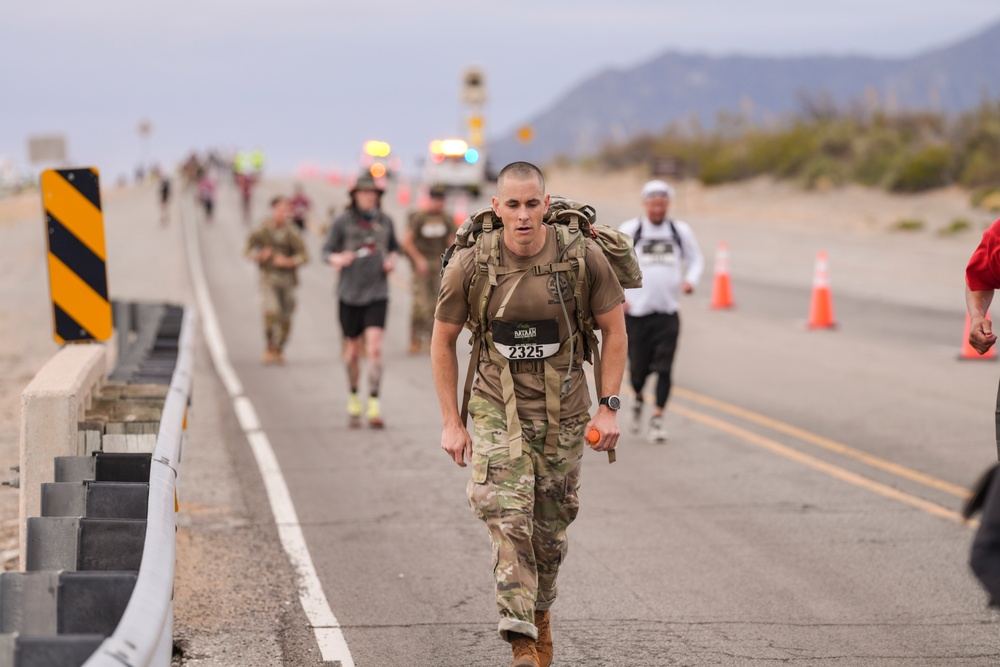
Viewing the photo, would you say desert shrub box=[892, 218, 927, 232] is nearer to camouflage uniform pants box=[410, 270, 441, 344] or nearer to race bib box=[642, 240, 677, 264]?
camouflage uniform pants box=[410, 270, 441, 344]

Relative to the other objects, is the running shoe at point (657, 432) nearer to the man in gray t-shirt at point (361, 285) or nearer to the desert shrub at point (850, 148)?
the man in gray t-shirt at point (361, 285)

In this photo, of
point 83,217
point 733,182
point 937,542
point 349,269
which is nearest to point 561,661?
point 937,542

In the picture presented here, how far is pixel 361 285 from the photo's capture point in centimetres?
1226

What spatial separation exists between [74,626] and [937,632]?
12.3ft

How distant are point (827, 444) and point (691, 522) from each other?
3028 millimetres

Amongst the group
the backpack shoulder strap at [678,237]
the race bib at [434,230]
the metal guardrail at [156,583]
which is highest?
the backpack shoulder strap at [678,237]

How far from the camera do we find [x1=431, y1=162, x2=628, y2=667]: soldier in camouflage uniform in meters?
5.35

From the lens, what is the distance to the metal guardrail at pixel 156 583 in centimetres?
380

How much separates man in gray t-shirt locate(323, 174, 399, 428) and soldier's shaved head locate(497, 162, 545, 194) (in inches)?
270

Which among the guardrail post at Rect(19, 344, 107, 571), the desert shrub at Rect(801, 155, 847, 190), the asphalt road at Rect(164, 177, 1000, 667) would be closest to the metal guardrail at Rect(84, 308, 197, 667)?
the guardrail post at Rect(19, 344, 107, 571)

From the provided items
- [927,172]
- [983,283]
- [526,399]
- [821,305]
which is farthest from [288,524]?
[927,172]

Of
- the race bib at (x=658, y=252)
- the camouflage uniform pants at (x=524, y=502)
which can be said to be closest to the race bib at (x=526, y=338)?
the camouflage uniform pants at (x=524, y=502)

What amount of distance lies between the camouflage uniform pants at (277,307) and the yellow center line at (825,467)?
5750 mm

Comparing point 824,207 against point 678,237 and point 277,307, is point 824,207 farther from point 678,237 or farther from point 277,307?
point 678,237
